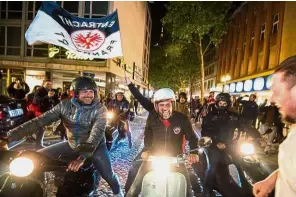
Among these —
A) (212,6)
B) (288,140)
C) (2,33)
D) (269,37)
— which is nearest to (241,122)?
(288,140)

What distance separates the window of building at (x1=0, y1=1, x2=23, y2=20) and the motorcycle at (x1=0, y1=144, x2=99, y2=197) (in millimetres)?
27964

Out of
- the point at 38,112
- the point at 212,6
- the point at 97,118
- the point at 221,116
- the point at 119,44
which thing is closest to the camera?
the point at 97,118

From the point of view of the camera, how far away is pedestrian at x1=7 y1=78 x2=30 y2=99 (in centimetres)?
1005

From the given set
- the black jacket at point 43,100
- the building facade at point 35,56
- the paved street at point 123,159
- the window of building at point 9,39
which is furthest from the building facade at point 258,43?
the window of building at point 9,39

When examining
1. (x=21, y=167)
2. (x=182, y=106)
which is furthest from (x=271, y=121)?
(x=21, y=167)

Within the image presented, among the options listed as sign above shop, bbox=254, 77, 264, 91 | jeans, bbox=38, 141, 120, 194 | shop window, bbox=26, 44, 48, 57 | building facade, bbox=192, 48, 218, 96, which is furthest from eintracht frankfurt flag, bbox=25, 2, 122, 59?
building facade, bbox=192, 48, 218, 96

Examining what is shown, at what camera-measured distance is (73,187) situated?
3.14 meters

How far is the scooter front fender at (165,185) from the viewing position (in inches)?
119

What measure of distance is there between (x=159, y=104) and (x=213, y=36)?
25663mm

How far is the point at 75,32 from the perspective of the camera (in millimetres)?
6387

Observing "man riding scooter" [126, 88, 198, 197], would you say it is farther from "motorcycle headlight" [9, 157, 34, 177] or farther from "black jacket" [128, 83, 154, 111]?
"motorcycle headlight" [9, 157, 34, 177]

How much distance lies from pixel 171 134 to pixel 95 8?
25917 mm

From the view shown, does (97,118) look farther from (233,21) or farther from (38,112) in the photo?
(233,21)

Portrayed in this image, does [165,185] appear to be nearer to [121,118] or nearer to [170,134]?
[170,134]
